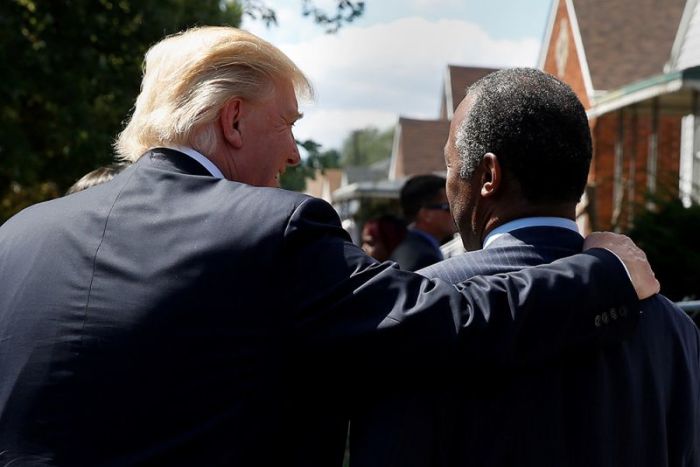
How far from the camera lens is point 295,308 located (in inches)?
80.7

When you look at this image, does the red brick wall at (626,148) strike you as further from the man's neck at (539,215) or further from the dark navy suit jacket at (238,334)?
the dark navy suit jacket at (238,334)

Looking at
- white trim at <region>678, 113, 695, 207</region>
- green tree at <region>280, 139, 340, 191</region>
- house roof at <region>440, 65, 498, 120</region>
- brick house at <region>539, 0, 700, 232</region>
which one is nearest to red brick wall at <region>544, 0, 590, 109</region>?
brick house at <region>539, 0, 700, 232</region>

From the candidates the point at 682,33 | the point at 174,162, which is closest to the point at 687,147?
the point at 682,33

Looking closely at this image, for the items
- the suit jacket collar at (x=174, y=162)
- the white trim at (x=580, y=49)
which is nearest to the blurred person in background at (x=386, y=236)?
the suit jacket collar at (x=174, y=162)

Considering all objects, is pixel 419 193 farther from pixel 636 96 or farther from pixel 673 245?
pixel 636 96

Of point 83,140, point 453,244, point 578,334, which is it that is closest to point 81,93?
point 83,140

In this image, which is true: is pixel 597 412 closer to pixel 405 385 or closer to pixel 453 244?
pixel 405 385

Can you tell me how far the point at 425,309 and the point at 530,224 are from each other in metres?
0.34

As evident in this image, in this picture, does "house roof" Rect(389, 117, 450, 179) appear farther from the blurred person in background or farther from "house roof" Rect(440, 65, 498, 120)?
the blurred person in background

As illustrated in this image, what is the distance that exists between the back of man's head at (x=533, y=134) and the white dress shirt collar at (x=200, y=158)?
0.61m

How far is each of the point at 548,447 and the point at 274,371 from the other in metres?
0.59

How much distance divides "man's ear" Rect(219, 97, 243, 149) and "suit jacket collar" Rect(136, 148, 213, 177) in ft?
0.35

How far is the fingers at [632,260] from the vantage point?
2150 mm

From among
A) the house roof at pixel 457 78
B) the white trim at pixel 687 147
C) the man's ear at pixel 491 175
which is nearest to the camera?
the man's ear at pixel 491 175
